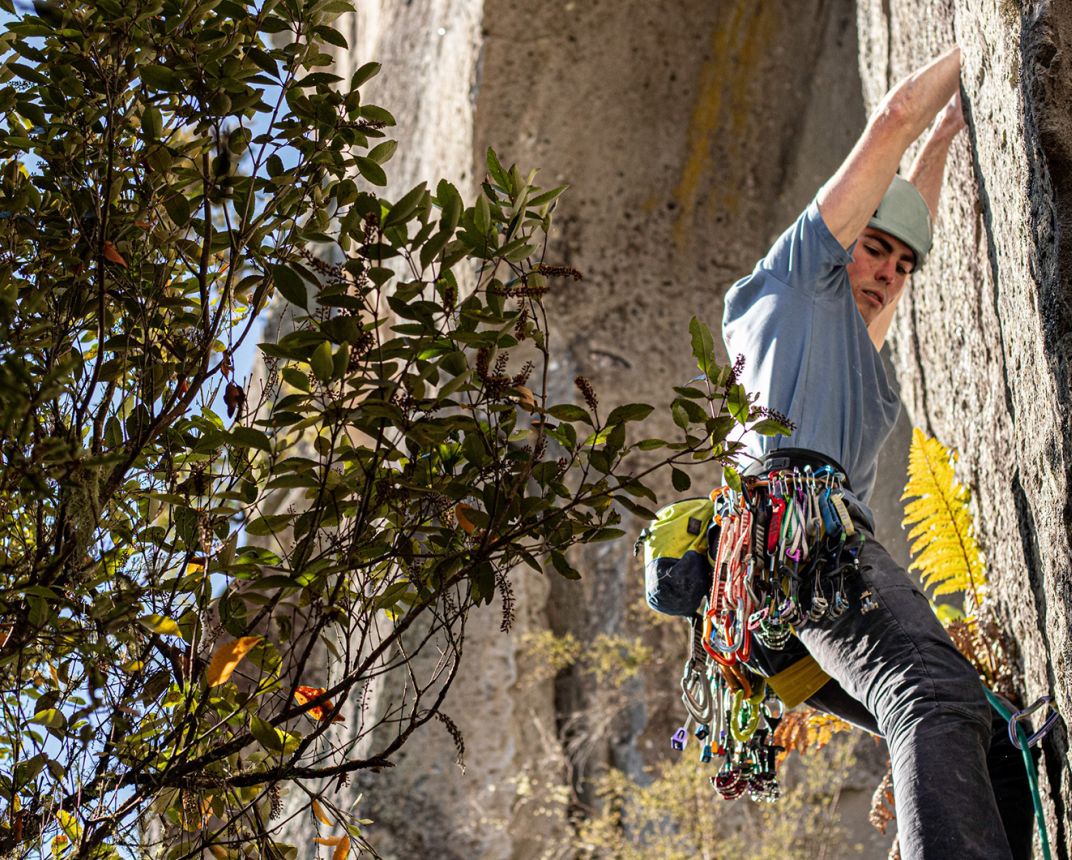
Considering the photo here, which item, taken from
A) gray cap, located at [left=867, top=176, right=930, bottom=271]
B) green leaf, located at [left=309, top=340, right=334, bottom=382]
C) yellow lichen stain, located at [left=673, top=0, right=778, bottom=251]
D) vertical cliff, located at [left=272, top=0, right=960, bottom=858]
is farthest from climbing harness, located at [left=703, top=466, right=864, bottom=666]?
yellow lichen stain, located at [left=673, top=0, right=778, bottom=251]

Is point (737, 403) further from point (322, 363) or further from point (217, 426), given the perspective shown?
point (217, 426)

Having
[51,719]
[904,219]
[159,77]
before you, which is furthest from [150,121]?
[904,219]

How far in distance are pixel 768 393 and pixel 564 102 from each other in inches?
128

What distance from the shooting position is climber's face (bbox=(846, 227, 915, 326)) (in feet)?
8.83

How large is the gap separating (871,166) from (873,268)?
10.2 inches

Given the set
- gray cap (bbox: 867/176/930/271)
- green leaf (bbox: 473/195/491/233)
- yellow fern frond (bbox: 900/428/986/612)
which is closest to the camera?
green leaf (bbox: 473/195/491/233)

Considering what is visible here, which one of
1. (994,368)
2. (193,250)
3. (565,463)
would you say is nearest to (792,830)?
(994,368)

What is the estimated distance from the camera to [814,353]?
95.6 inches

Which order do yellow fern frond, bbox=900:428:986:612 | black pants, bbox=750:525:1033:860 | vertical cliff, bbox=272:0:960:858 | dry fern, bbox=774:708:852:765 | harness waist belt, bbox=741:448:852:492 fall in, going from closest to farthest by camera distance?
black pants, bbox=750:525:1033:860
harness waist belt, bbox=741:448:852:492
dry fern, bbox=774:708:852:765
yellow fern frond, bbox=900:428:986:612
vertical cliff, bbox=272:0:960:858

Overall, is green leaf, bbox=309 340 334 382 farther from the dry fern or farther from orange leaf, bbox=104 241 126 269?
the dry fern

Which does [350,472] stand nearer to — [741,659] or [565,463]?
[565,463]

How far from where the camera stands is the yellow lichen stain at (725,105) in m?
5.59

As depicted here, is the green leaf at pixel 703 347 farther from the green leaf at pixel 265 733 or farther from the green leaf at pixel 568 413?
the green leaf at pixel 265 733

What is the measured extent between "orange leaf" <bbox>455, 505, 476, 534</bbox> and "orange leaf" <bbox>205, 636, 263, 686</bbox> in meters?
0.29
